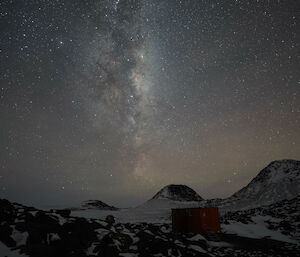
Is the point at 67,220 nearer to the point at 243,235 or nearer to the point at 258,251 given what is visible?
the point at 258,251

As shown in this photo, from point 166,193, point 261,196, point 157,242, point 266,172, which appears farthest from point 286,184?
point 157,242

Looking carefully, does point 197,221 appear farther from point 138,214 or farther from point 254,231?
point 138,214

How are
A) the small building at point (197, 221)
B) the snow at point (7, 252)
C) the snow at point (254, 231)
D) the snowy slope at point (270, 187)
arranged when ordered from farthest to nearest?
1. the snowy slope at point (270, 187)
2. the snow at point (254, 231)
3. the small building at point (197, 221)
4. the snow at point (7, 252)

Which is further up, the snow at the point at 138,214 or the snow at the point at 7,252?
the snow at the point at 138,214

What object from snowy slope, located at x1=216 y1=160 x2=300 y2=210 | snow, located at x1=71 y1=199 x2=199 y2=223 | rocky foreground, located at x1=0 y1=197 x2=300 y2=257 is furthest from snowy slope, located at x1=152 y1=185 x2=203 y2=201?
rocky foreground, located at x1=0 y1=197 x2=300 y2=257

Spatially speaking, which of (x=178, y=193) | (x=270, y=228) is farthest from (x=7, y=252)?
(x=178, y=193)

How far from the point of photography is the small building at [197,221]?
10.5m

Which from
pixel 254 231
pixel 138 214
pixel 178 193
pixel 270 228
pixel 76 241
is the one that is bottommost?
pixel 76 241

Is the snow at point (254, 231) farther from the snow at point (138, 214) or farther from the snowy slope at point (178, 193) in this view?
the snowy slope at point (178, 193)

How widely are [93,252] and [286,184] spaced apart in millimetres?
32665

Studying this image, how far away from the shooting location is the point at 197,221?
34.8ft

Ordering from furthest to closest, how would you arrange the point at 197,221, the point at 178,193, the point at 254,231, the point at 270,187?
the point at 178,193
the point at 270,187
the point at 254,231
the point at 197,221

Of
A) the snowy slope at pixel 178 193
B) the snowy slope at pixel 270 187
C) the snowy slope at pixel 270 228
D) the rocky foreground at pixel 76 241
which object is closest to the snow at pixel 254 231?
the snowy slope at pixel 270 228

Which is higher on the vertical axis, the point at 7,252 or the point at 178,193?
the point at 178,193
